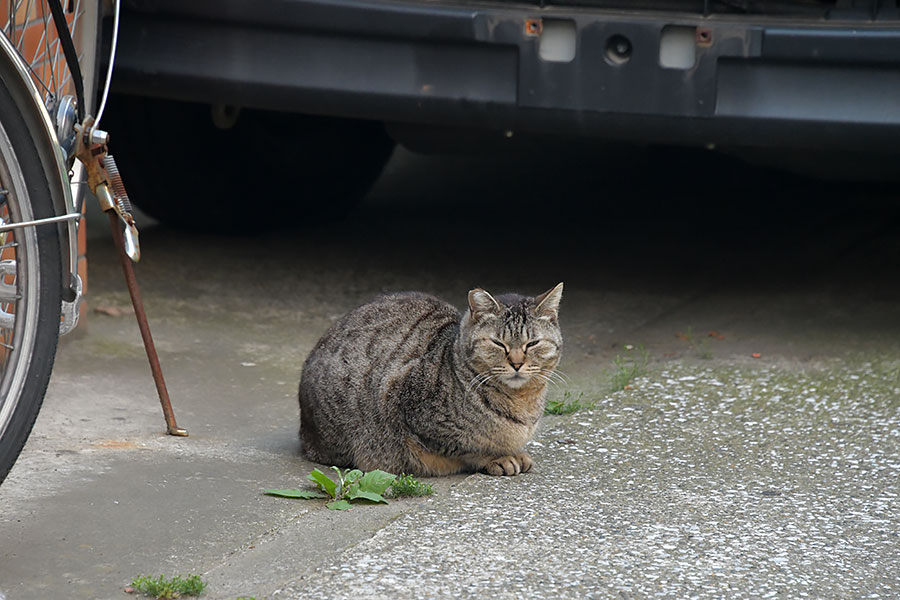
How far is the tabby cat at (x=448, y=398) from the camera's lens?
10.1ft

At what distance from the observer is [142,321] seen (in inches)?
124

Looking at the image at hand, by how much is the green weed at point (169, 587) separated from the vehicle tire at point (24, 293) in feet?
1.08

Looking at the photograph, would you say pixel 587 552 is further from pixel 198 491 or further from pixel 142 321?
pixel 142 321

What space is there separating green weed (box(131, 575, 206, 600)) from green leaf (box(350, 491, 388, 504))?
556 mm

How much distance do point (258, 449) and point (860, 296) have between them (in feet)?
7.72

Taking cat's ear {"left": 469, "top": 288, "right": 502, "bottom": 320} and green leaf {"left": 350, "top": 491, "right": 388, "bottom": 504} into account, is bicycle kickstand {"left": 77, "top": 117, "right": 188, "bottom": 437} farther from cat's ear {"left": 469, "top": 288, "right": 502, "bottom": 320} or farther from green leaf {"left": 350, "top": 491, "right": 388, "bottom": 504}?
cat's ear {"left": 469, "top": 288, "right": 502, "bottom": 320}

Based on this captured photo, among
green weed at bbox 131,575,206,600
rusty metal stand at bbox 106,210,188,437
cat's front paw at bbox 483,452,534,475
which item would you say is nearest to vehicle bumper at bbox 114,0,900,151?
rusty metal stand at bbox 106,210,188,437

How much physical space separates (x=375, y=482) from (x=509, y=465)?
379mm

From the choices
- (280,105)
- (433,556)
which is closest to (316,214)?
(280,105)

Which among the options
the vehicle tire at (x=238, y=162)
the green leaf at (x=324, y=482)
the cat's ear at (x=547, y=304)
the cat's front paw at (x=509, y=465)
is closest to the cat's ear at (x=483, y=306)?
the cat's ear at (x=547, y=304)

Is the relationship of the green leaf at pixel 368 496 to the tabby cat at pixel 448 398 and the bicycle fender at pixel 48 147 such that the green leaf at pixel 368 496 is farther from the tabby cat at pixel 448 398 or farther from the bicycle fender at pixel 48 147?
the bicycle fender at pixel 48 147

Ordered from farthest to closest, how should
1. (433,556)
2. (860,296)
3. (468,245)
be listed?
(468,245)
(860,296)
(433,556)

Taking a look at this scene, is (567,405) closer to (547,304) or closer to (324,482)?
(547,304)

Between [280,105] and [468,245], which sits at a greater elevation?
[280,105]
